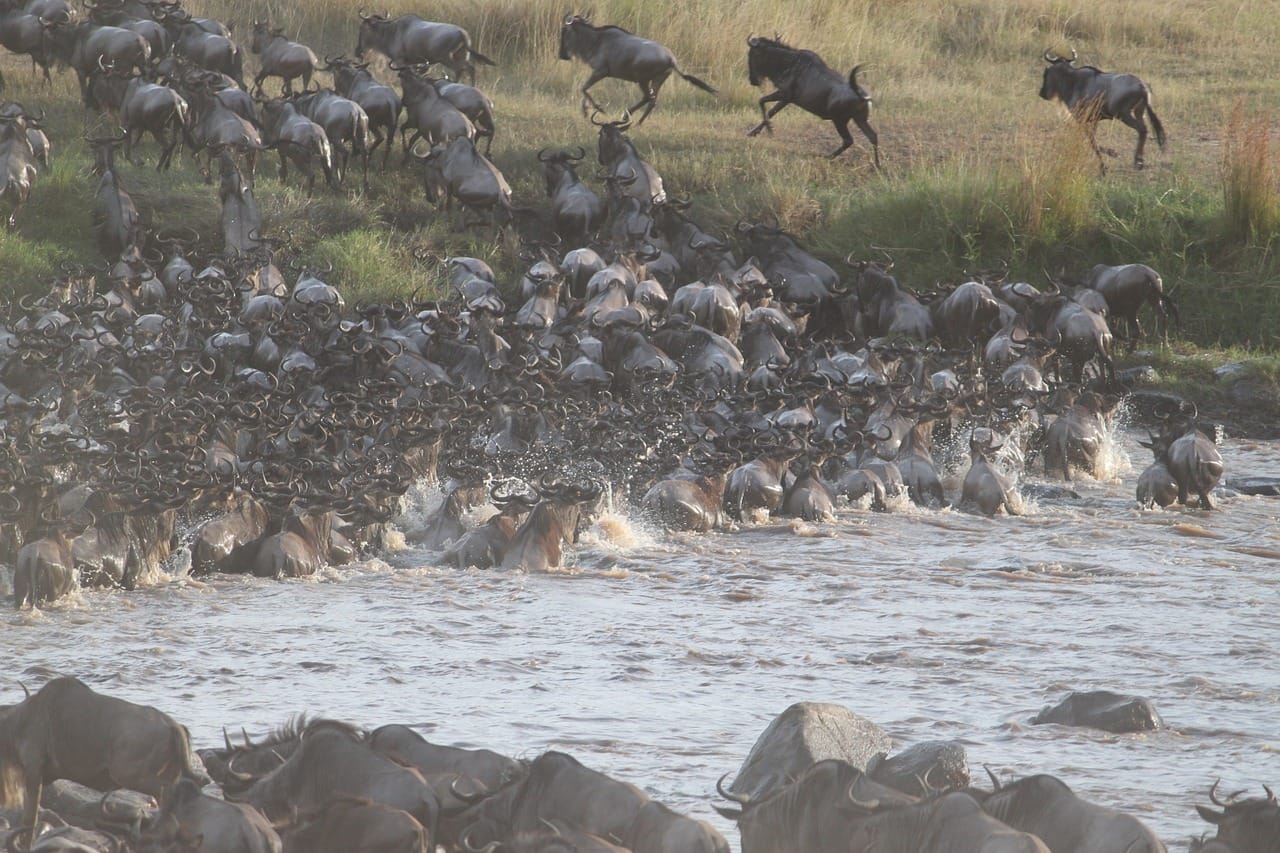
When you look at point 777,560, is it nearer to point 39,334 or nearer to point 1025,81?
point 39,334

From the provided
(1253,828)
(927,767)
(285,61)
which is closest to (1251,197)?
(285,61)

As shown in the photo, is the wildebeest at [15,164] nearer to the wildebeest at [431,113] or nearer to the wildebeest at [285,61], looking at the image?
the wildebeest at [431,113]

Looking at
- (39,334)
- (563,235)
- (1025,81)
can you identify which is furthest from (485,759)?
(1025,81)

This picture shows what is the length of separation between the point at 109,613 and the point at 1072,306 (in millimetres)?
6928

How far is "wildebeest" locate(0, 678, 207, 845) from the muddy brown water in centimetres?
86

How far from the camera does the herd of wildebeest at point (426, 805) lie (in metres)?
3.74

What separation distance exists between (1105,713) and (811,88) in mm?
11067

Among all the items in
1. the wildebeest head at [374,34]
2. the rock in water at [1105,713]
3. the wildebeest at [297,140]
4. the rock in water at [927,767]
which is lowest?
the rock in water at [1105,713]

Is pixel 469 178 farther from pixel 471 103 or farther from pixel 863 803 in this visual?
pixel 863 803

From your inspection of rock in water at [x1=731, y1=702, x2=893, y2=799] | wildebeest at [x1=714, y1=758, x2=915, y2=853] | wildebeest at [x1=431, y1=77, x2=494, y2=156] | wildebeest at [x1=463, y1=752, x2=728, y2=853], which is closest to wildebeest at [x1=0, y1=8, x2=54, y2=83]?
wildebeest at [x1=431, y1=77, x2=494, y2=156]

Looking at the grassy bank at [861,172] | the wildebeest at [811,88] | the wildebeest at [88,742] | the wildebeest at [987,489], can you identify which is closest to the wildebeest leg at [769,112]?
the wildebeest at [811,88]

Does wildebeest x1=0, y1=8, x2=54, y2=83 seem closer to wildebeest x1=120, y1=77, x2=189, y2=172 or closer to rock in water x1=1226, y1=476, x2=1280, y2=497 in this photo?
wildebeest x1=120, y1=77, x2=189, y2=172

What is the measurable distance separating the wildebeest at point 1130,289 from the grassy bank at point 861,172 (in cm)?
80

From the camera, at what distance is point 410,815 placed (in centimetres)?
391
